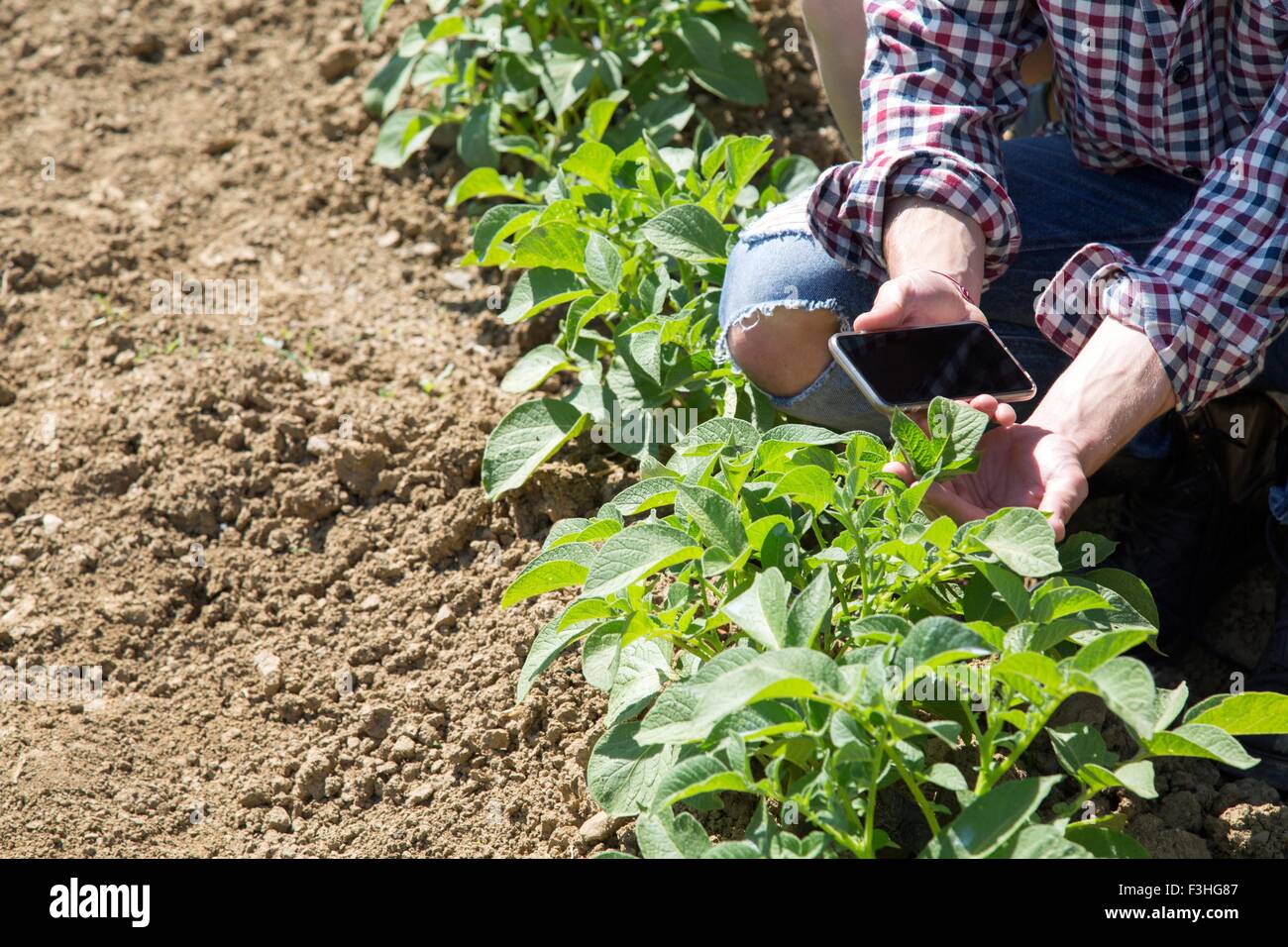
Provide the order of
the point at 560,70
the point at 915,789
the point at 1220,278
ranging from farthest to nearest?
the point at 560,70 < the point at 1220,278 < the point at 915,789

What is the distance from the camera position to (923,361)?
1.62 meters

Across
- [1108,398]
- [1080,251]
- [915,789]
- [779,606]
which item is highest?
[1080,251]

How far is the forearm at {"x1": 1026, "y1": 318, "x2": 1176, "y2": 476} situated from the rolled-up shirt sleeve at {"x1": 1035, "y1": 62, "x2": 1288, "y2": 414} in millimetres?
21

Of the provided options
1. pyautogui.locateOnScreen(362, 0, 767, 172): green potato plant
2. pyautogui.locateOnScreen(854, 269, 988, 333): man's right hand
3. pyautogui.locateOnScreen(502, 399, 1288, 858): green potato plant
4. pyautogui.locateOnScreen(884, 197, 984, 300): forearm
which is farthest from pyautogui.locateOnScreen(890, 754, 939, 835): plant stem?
pyautogui.locateOnScreen(362, 0, 767, 172): green potato plant

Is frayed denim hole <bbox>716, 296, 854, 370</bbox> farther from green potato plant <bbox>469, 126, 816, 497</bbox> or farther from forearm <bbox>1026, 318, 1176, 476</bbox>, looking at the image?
forearm <bbox>1026, 318, 1176, 476</bbox>

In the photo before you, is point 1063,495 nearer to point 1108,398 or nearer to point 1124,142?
point 1108,398

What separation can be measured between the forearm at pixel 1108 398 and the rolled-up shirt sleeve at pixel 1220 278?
0.07ft

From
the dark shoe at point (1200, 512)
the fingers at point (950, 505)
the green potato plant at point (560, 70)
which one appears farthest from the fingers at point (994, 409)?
the green potato plant at point (560, 70)

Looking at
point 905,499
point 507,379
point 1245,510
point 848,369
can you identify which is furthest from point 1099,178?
point 507,379

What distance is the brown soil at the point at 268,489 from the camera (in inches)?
71.9

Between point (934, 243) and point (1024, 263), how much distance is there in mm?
378

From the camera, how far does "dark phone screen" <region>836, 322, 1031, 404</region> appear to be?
5.30 feet

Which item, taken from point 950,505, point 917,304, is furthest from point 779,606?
point 917,304

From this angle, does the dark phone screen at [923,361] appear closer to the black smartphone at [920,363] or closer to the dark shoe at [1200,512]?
the black smartphone at [920,363]
